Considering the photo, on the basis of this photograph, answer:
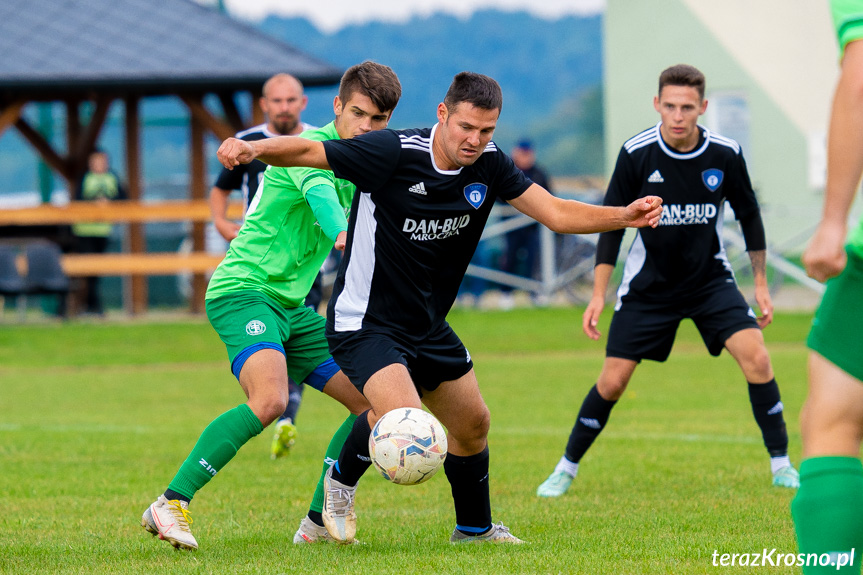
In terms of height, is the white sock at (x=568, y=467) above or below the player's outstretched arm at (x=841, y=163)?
below

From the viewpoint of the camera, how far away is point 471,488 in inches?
209

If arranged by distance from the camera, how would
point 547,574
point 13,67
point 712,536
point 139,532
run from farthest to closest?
point 13,67
point 139,532
point 712,536
point 547,574

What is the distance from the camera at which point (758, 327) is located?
6.79 metres

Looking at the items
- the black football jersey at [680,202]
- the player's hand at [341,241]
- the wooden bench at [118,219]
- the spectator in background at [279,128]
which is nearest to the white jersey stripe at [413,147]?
the player's hand at [341,241]

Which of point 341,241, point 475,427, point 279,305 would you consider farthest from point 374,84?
point 475,427

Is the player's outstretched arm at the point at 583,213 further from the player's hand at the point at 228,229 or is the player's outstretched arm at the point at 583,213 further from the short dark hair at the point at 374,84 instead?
the player's hand at the point at 228,229

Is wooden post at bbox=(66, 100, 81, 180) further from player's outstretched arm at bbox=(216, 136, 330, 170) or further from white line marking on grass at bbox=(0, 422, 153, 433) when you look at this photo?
player's outstretched arm at bbox=(216, 136, 330, 170)

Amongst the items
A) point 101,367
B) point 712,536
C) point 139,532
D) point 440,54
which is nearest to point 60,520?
point 139,532

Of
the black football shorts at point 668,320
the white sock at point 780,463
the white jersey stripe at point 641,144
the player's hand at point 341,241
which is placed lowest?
the white sock at point 780,463

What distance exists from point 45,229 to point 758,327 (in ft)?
53.3

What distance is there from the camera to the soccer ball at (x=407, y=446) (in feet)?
15.2

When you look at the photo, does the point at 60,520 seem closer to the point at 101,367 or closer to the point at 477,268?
the point at 101,367

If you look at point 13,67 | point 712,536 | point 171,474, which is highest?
point 13,67

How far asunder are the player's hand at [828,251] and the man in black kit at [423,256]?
1.60 meters
